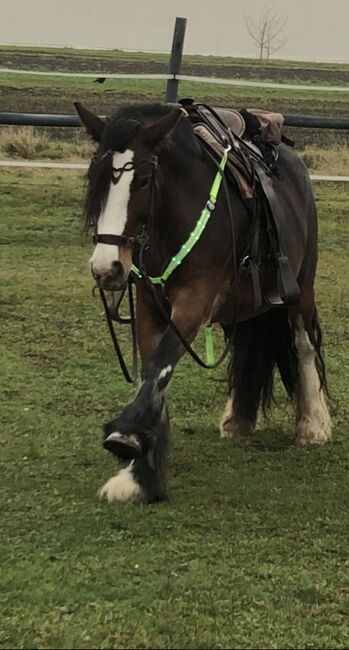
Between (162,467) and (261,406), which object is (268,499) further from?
(261,406)

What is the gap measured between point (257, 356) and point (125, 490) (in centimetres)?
136

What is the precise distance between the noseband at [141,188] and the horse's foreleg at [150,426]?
16.1 inches

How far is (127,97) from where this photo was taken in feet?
92.1

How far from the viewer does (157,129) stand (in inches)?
153

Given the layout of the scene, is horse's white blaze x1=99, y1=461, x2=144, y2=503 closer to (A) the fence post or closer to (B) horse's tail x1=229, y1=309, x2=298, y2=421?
(B) horse's tail x1=229, y1=309, x2=298, y2=421

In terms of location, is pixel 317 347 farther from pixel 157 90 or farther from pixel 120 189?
pixel 157 90

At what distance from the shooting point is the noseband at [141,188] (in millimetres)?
3752

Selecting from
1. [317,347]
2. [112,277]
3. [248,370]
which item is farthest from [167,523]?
[317,347]

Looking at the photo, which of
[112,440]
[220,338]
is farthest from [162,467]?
[220,338]

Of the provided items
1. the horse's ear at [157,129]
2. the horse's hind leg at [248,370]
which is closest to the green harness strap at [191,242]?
the horse's ear at [157,129]

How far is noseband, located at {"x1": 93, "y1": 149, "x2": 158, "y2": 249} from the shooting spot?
375 cm

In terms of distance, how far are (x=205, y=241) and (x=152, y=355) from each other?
0.53 metres

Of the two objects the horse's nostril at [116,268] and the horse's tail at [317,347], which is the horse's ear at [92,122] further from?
the horse's tail at [317,347]

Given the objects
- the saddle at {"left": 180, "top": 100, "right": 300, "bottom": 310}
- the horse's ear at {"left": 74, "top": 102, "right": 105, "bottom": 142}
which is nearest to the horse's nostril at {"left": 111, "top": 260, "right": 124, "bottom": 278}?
the horse's ear at {"left": 74, "top": 102, "right": 105, "bottom": 142}
